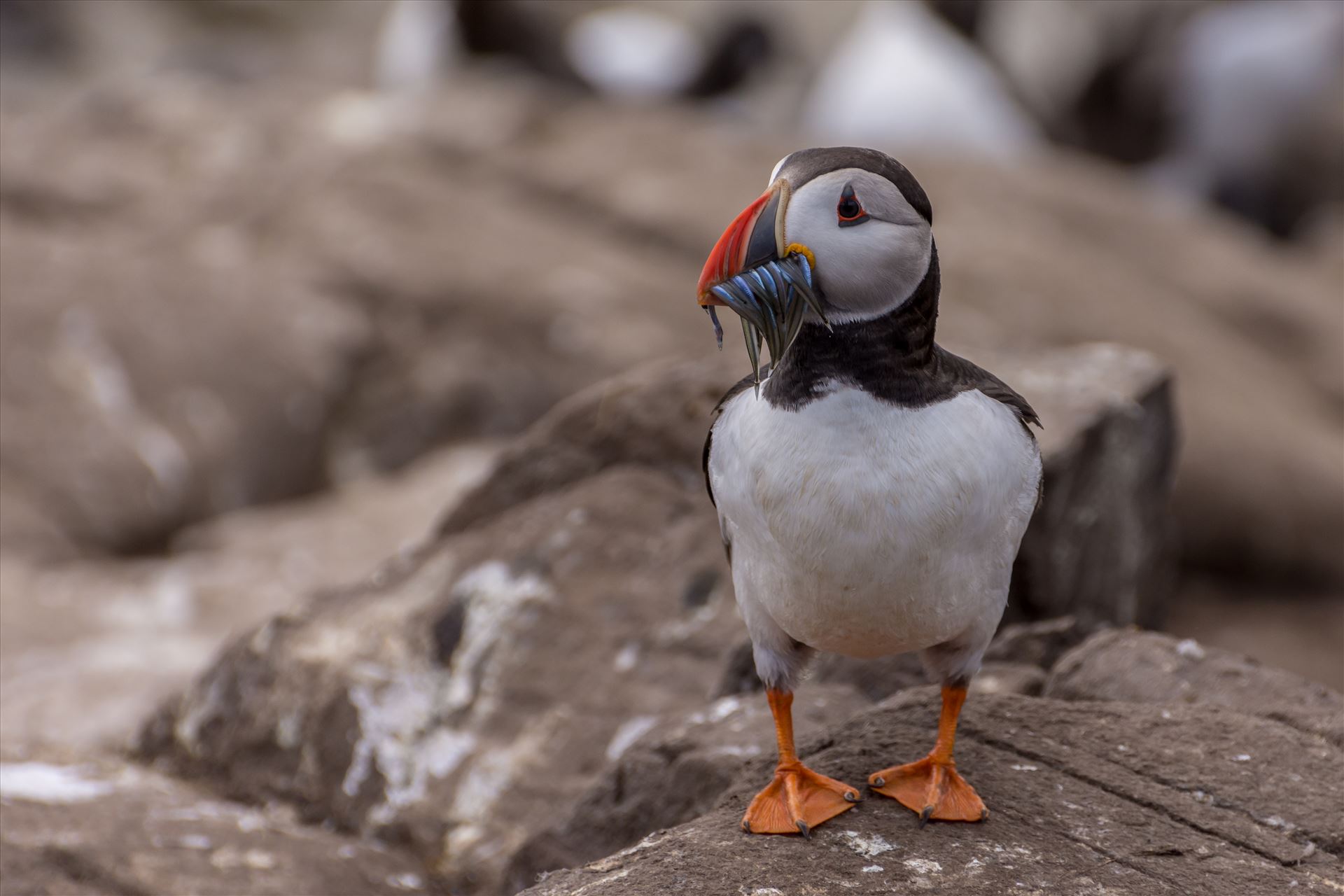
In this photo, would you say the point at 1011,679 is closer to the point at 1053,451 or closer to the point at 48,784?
the point at 1053,451

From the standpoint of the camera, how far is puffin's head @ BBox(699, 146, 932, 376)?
2.83 metres

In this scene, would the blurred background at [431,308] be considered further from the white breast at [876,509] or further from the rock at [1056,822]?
the white breast at [876,509]

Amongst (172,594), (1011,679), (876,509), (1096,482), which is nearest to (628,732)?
(1011,679)

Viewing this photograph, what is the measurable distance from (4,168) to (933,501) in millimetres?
10161

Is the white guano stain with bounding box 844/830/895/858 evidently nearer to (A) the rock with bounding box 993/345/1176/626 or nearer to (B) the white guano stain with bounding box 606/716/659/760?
(B) the white guano stain with bounding box 606/716/659/760

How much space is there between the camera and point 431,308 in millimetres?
9727

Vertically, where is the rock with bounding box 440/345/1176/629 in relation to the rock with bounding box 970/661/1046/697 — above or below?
above

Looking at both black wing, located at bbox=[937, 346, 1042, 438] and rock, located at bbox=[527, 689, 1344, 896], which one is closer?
rock, located at bbox=[527, 689, 1344, 896]

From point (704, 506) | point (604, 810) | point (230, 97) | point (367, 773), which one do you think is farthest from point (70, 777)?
point (230, 97)

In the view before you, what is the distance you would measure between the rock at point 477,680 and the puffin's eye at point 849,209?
229cm

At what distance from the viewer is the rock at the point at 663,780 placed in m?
3.96

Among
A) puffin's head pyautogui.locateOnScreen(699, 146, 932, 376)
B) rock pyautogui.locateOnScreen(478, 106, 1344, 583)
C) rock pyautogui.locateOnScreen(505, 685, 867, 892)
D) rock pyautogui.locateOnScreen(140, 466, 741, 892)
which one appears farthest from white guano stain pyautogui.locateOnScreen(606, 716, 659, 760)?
rock pyautogui.locateOnScreen(478, 106, 1344, 583)

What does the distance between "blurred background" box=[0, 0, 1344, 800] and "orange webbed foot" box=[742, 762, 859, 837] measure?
2.55m

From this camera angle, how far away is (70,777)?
14.9 ft
